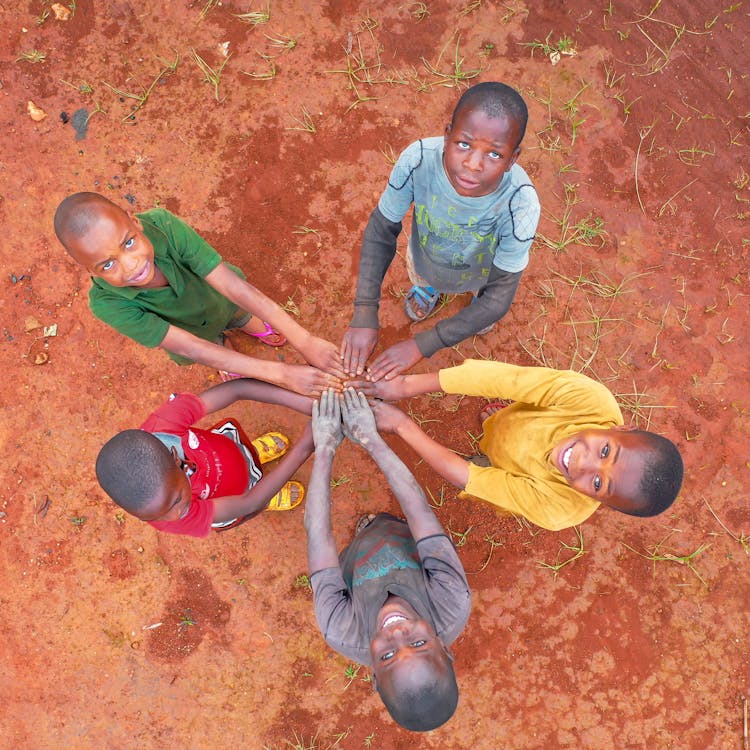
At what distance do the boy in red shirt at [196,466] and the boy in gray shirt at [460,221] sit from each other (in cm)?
62

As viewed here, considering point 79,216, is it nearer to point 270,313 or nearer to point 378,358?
point 270,313

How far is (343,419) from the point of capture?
2.51 meters

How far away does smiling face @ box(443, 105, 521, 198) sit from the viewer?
181 cm

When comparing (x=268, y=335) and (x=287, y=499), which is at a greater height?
(x=268, y=335)

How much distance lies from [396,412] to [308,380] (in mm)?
454

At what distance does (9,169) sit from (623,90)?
4016mm

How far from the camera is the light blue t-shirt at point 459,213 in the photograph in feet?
6.68

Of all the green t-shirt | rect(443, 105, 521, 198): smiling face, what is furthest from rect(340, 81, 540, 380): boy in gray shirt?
the green t-shirt

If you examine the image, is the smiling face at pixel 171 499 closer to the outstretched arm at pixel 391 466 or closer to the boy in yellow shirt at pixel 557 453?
the outstretched arm at pixel 391 466

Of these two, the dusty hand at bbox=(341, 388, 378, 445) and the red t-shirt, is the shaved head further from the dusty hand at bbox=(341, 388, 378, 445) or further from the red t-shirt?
the dusty hand at bbox=(341, 388, 378, 445)

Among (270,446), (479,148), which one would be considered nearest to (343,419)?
(270,446)

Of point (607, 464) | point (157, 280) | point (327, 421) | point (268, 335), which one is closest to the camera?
point (607, 464)

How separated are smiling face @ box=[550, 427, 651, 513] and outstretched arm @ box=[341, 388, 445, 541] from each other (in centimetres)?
66

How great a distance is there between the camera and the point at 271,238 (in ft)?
11.0
